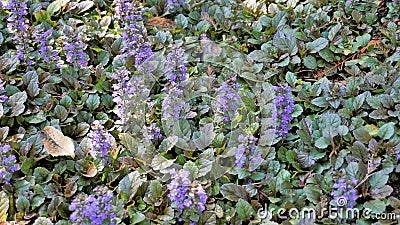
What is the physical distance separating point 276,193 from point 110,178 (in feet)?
3.49

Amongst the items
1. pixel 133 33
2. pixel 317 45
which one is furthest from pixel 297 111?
pixel 133 33

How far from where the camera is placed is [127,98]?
12.6 ft

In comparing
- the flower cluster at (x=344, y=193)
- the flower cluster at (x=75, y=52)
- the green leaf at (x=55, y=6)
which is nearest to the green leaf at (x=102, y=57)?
the flower cluster at (x=75, y=52)

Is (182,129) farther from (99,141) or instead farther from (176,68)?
(99,141)

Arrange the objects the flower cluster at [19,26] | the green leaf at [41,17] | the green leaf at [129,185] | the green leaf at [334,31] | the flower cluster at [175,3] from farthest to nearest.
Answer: the flower cluster at [175,3]
the green leaf at [41,17]
the green leaf at [334,31]
the flower cluster at [19,26]
the green leaf at [129,185]

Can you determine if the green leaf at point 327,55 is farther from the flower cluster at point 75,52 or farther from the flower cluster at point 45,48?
the flower cluster at point 45,48

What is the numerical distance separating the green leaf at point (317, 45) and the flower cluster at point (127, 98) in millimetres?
1417

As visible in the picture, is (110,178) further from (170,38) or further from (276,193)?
(170,38)

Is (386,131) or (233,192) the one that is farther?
(386,131)

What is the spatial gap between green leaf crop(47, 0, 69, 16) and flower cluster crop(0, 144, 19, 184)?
176 cm

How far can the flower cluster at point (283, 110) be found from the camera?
3760 millimetres

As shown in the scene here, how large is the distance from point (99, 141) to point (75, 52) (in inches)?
39.9

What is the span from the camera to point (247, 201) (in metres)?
3.39
